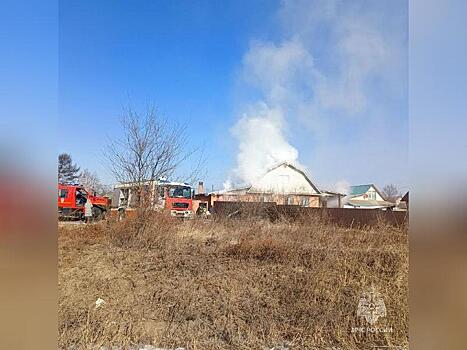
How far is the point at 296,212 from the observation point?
655 cm

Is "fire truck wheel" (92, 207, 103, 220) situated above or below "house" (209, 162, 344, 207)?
below

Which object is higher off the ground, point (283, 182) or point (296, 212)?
point (283, 182)

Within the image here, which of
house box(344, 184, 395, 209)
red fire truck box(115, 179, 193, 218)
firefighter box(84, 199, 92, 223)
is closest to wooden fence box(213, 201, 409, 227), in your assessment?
house box(344, 184, 395, 209)

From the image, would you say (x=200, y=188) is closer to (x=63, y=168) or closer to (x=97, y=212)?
(x=97, y=212)

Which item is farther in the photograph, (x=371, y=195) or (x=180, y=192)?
(x=180, y=192)

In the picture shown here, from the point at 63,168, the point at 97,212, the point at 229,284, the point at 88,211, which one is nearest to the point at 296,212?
the point at 229,284

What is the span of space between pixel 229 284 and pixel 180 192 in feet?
8.70

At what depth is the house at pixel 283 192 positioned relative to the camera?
640cm

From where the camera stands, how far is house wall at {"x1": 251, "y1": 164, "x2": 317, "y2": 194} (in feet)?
21.4

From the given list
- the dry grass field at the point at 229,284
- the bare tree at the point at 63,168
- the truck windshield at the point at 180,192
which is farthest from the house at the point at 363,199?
the bare tree at the point at 63,168

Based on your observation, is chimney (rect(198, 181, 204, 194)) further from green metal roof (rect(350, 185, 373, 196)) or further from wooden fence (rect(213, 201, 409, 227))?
green metal roof (rect(350, 185, 373, 196))

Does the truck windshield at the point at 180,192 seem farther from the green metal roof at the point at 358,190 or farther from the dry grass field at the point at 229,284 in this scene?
A: the green metal roof at the point at 358,190
